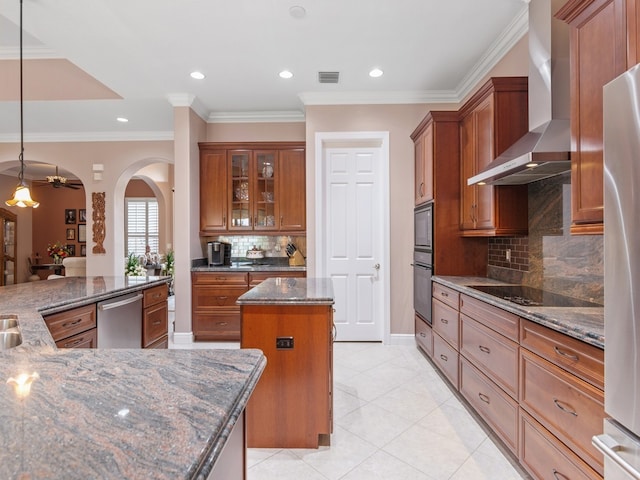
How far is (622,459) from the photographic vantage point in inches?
39.1

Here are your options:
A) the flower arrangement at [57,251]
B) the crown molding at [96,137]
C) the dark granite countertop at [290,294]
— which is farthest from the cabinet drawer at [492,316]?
the flower arrangement at [57,251]

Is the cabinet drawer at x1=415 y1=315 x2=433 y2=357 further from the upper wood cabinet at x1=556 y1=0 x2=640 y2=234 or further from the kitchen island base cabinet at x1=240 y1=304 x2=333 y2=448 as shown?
the upper wood cabinet at x1=556 y1=0 x2=640 y2=234

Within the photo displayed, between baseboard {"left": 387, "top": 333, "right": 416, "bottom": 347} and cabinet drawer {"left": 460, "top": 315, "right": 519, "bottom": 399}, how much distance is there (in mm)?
1406

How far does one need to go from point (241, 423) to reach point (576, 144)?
1916 millimetres

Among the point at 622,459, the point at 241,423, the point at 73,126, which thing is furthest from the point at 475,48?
the point at 73,126

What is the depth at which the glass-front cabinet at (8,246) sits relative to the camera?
25.1ft

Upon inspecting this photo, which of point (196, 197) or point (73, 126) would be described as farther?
point (73, 126)

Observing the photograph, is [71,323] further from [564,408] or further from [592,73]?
[592,73]

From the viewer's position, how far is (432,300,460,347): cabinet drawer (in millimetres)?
2562

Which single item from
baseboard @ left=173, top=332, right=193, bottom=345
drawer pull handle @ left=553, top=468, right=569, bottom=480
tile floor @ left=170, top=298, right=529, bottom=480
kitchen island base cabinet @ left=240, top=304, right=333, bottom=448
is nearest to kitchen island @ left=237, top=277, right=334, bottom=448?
kitchen island base cabinet @ left=240, top=304, right=333, bottom=448

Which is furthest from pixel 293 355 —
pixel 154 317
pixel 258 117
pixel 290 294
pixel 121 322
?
pixel 258 117

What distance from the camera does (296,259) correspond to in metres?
4.34

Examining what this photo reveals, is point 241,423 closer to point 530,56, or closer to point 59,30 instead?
point 530,56

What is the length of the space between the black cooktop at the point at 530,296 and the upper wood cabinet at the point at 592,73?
47 cm
